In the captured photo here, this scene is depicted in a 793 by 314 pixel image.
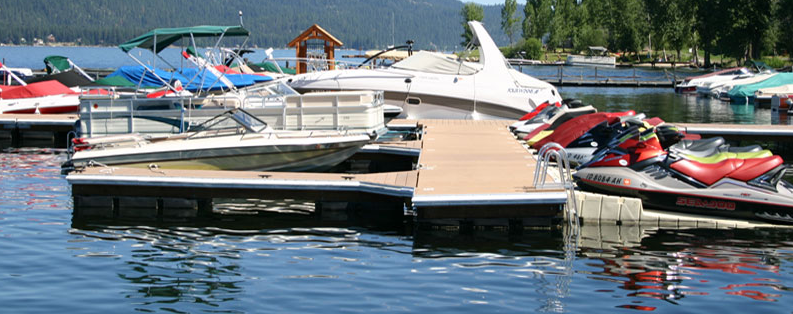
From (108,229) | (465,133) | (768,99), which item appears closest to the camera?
(108,229)

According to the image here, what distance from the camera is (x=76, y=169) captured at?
48.1 feet

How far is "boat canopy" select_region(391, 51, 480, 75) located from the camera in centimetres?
2438

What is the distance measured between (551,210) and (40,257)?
22.8 ft

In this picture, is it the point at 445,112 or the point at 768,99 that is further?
the point at 768,99

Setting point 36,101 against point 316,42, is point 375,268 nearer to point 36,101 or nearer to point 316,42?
point 36,101

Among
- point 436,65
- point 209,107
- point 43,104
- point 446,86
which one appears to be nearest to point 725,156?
point 209,107

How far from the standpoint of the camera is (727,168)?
498 inches

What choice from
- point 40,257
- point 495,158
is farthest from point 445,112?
point 40,257

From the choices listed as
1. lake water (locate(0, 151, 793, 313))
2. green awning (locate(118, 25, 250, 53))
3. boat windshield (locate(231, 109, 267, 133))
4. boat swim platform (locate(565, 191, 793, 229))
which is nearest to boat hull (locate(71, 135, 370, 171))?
boat windshield (locate(231, 109, 267, 133))

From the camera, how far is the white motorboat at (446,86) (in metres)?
23.9

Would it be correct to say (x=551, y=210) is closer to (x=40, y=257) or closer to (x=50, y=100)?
(x=40, y=257)

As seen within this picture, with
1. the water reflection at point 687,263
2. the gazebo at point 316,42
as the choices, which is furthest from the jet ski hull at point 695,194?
the gazebo at point 316,42

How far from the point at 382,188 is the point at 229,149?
11.5ft

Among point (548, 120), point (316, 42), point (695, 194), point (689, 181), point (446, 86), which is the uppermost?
point (316, 42)
